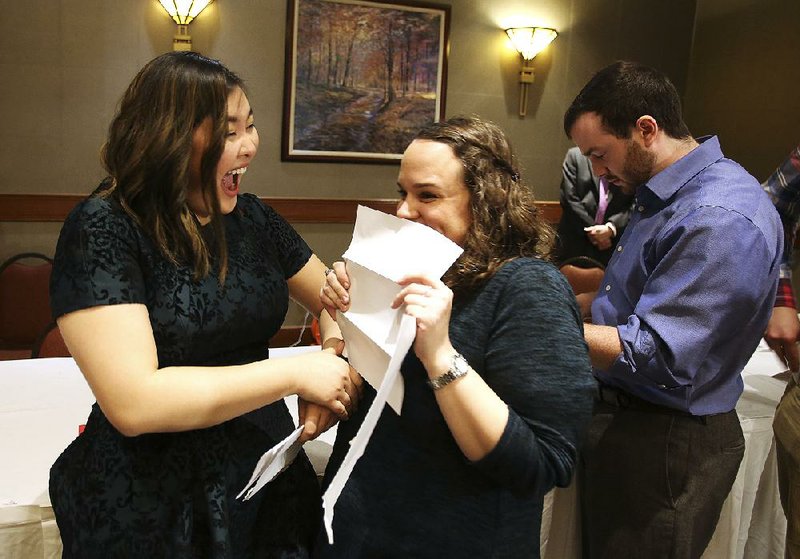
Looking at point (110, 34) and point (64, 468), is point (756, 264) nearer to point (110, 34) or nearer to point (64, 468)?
point (64, 468)

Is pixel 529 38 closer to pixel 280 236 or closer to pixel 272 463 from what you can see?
pixel 280 236

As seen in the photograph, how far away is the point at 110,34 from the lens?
4.68 meters

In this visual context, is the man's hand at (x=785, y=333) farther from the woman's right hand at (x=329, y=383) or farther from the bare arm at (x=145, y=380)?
the bare arm at (x=145, y=380)

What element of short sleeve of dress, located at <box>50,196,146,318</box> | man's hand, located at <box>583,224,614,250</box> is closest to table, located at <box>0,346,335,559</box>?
short sleeve of dress, located at <box>50,196,146,318</box>

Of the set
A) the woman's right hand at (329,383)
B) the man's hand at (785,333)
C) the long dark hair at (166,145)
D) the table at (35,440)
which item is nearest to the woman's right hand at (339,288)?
the woman's right hand at (329,383)

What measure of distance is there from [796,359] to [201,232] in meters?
1.76

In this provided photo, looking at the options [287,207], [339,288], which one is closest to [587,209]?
[287,207]

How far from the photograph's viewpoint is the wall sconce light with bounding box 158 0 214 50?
4660 millimetres

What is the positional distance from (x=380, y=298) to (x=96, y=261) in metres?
0.45

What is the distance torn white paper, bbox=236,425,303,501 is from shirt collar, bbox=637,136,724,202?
102cm

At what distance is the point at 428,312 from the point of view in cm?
105

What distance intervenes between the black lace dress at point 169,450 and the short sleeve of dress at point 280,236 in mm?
154

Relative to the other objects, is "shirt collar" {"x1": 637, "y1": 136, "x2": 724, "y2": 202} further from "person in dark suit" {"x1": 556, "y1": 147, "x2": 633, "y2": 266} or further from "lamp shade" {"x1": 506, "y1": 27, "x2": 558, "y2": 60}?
"lamp shade" {"x1": 506, "y1": 27, "x2": 558, "y2": 60}

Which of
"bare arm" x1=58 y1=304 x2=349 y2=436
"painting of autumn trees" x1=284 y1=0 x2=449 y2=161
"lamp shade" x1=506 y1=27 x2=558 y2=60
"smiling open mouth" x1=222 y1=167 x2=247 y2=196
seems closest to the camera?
"bare arm" x1=58 y1=304 x2=349 y2=436
